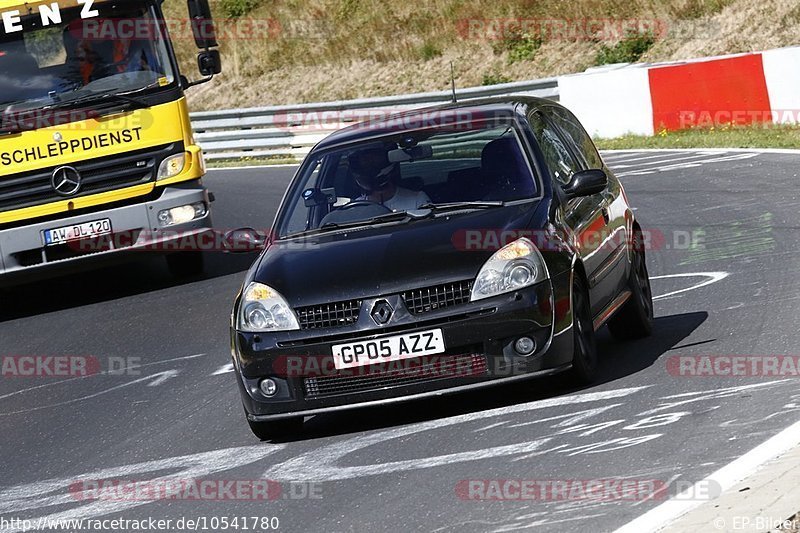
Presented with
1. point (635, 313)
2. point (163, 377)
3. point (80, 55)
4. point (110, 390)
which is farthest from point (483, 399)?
point (80, 55)

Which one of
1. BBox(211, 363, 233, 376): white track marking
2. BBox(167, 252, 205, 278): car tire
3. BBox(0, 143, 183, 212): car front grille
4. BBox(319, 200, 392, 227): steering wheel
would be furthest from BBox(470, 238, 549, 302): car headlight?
BBox(167, 252, 205, 278): car tire

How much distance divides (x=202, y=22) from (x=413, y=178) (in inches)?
240

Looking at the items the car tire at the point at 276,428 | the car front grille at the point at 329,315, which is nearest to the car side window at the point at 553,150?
the car front grille at the point at 329,315

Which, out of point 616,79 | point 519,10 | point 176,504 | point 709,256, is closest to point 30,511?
point 176,504

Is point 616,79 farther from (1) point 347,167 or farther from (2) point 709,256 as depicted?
(1) point 347,167

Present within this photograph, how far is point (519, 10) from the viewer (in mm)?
39656

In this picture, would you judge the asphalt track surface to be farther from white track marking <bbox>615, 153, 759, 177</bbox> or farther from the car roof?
white track marking <bbox>615, 153, 759, 177</bbox>

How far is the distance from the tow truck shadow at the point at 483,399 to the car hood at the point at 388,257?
81 centimetres

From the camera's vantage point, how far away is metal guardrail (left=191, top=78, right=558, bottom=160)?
29.8 m

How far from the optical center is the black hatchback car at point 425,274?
7.19 meters

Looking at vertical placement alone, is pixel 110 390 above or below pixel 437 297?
below

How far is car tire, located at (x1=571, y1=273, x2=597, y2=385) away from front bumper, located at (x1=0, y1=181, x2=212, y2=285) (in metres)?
6.81

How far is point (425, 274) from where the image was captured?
7234 millimetres

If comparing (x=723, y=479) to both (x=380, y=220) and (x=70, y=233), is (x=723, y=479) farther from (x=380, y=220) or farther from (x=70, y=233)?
(x=70, y=233)
